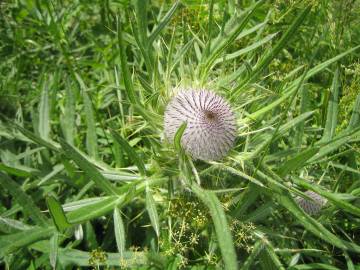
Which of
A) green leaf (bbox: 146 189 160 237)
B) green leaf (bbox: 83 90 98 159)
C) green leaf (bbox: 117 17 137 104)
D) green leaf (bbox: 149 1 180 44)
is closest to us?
green leaf (bbox: 117 17 137 104)

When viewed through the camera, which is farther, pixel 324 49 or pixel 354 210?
pixel 324 49

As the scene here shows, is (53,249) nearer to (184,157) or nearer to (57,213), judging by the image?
(57,213)

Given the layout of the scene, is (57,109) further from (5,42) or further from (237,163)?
(237,163)

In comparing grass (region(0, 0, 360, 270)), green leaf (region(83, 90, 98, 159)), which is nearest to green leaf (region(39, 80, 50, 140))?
grass (region(0, 0, 360, 270))

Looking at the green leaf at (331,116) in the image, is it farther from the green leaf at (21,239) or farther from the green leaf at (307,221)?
the green leaf at (21,239)

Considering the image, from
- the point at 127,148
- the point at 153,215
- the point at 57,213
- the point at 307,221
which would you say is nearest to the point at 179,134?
the point at 127,148

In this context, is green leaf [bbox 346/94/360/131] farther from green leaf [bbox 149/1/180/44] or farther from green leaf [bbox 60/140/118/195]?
green leaf [bbox 60/140/118/195]

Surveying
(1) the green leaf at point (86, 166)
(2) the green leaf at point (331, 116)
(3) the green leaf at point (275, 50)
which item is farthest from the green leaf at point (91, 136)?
(2) the green leaf at point (331, 116)

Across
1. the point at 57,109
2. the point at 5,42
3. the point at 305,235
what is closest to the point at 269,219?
the point at 305,235
